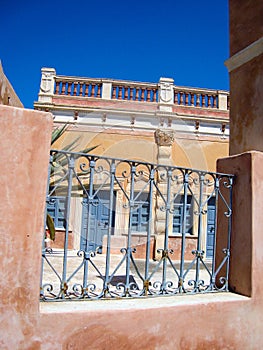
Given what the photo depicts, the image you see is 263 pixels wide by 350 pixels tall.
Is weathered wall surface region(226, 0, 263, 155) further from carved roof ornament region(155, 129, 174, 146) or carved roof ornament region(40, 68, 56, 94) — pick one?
carved roof ornament region(40, 68, 56, 94)

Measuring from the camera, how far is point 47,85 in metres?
9.73

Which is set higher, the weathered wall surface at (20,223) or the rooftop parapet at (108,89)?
the rooftop parapet at (108,89)

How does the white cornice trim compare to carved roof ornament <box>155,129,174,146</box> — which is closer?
the white cornice trim

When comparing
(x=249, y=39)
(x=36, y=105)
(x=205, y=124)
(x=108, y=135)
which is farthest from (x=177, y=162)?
(x=249, y=39)

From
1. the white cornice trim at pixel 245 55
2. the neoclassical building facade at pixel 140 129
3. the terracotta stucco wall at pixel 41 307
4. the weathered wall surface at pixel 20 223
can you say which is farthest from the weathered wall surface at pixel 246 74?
the neoclassical building facade at pixel 140 129

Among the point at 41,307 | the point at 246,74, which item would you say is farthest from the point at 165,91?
the point at 41,307

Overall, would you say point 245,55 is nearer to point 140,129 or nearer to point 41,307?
point 41,307

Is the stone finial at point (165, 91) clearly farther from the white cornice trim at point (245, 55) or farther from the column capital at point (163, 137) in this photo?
the white cornice trim at point (245, 55)

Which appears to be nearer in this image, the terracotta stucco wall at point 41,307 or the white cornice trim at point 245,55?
the terracotta stucco wall at point 41,307

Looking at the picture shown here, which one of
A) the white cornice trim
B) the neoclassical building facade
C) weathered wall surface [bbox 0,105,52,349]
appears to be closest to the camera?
weathered wall surface [bbox 0,105,52,349]

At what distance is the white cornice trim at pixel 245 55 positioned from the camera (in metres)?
3.02

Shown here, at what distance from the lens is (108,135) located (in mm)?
9852

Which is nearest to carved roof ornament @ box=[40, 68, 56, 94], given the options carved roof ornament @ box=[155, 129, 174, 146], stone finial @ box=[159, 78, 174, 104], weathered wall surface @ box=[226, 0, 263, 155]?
stone finial @ box=[159, 78, 174, 104]

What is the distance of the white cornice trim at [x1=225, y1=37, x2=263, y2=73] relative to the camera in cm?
302
